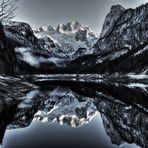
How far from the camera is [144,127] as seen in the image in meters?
18.0

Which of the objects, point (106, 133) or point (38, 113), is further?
point (38, 113)

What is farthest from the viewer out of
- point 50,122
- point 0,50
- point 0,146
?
point 0,50

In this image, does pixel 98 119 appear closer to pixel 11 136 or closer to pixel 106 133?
pixel 106 133

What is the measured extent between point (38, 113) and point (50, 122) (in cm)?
244

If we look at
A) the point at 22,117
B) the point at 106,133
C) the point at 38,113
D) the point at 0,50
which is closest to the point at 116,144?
the point at 106,133

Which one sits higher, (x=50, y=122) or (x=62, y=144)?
(x=50, y=122)

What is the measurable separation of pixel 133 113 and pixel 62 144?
9.67m

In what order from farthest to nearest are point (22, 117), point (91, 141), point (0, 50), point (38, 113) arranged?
point (0, 50) → point (38, 113) → point (22, 117) → point (91, 141)

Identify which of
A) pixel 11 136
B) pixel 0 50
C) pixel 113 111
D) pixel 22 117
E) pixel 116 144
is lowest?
pixel 116 144

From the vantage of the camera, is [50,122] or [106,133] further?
[50,122]

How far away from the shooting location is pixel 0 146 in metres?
14.1

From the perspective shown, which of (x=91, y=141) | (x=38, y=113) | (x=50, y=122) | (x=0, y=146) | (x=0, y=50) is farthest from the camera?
(x=0, y=50)

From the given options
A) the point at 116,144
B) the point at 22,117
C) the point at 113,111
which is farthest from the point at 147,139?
the point at 113,111

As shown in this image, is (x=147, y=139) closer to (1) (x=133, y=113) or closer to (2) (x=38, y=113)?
(1) (x=133, y=113)
